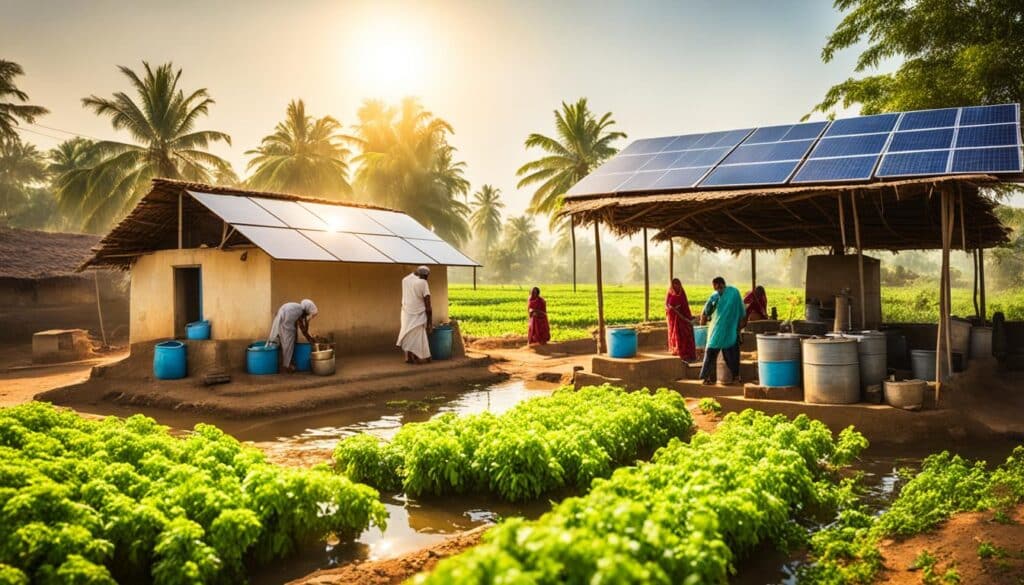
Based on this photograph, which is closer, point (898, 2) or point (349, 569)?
point (349, 569)

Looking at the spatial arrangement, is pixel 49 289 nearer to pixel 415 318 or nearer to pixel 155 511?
pixel 415 318

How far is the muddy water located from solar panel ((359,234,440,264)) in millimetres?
10906

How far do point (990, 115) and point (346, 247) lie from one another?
12877 millimetres

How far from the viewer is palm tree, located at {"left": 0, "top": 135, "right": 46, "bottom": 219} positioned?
5566 cm

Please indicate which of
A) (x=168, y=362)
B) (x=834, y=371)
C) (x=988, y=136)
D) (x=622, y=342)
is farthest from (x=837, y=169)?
(x=168, y=362)

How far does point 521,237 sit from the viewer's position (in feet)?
287

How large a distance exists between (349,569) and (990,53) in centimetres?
2039

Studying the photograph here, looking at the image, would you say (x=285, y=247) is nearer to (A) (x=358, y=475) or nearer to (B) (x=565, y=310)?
(A) (x=358, y=475)

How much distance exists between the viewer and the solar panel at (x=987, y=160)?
902 cm

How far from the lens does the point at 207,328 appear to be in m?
14.0

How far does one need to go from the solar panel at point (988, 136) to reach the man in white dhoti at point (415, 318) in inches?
409

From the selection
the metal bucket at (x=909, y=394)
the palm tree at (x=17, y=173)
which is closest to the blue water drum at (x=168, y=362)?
the metal bucket at (x=909, y=394)

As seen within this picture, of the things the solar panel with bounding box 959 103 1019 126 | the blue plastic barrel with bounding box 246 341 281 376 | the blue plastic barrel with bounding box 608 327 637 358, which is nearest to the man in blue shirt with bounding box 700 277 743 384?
the blue plastic barrel with bounding box 608 327 637 358

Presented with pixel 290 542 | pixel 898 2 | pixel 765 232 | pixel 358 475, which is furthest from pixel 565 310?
pixel 290 542
